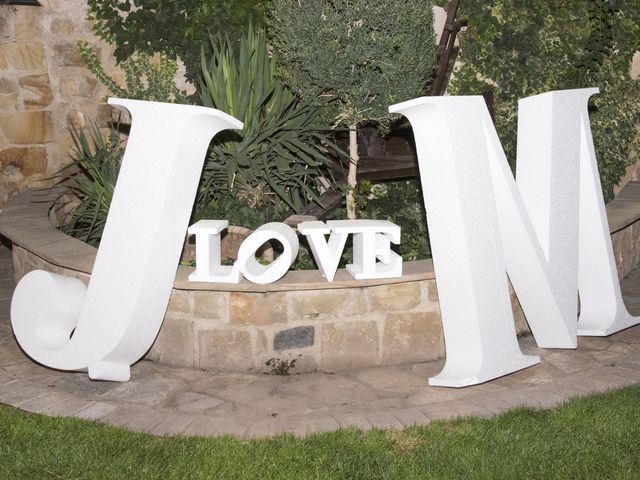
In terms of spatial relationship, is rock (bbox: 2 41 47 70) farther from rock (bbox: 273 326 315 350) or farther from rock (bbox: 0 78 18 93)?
rock (bbox: 273 326 315 350)

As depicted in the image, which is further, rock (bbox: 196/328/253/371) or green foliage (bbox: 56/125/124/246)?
green foliage (bbox: 56/125/124/246)

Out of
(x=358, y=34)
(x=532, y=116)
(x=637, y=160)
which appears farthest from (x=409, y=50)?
(x=637, y=160)

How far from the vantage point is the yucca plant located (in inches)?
227

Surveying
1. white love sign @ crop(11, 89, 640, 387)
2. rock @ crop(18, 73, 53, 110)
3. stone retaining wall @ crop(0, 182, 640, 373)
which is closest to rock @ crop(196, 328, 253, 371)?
stone retaining wall @ crop(0, 182, 640, 373)

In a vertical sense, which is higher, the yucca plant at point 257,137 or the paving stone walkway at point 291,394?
the yucca plant at point 257,137

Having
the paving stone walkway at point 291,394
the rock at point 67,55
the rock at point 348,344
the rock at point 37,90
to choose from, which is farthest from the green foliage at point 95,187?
the rock at point 348,344

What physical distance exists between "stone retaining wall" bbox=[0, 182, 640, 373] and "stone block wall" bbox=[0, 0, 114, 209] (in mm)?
3379

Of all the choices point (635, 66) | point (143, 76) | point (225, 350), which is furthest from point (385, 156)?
point (635, 66)

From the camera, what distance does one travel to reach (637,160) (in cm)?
807

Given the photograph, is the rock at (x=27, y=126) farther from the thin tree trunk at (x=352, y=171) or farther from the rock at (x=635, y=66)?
the rock at (x=635, y=66)

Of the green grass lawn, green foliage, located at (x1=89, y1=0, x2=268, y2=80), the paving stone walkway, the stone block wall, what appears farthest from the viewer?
the stone block wall

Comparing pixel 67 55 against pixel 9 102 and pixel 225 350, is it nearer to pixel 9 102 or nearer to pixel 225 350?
pixel 9 102

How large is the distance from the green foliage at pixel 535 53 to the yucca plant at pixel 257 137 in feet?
6.66

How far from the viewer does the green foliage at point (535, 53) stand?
24.2ft
